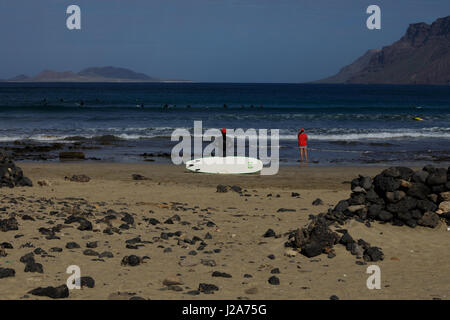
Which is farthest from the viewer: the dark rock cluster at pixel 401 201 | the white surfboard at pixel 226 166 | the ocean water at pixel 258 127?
the ocean water at pixel 258 127

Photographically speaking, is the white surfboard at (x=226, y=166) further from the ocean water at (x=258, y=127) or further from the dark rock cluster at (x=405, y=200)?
the dark rock cluster at (x=405, y=200)

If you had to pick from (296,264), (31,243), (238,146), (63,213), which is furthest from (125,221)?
(238,146)

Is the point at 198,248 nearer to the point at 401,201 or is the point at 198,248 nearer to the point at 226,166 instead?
the point at 401,201

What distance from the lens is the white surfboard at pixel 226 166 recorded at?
748 inches

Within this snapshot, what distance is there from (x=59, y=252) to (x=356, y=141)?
26.8 meters

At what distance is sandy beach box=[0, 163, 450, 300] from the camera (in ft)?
23.3

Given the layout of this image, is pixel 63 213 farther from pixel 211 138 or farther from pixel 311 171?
pixel 211 138

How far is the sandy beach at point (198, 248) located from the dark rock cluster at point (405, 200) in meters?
0.24

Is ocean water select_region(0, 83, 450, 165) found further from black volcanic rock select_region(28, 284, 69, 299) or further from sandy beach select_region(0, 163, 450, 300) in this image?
black volcanic rock select_region(28, 284, 69, 299)

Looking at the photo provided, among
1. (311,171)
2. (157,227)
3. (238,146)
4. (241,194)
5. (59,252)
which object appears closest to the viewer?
(59,252)

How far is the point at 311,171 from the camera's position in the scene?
20391 millimetres

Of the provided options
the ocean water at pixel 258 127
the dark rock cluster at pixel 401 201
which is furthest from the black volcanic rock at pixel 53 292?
the ocean water at pixel 258 127

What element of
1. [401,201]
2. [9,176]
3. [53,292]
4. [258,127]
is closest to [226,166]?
[9,176]
